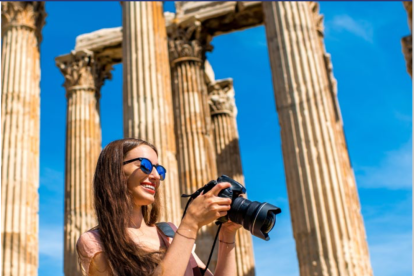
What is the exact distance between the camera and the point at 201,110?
75.4 ft

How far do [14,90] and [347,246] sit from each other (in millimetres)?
13806

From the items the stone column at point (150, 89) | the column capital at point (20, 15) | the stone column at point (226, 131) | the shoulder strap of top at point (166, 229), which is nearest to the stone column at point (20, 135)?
the column capital at point (20, 15)

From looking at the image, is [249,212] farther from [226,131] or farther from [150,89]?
[226,131]

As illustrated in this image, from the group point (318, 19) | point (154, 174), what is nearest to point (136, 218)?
point (154, 174)

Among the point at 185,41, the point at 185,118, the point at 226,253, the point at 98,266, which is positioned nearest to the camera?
the point at 98,266

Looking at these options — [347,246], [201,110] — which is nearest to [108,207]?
[347,246]

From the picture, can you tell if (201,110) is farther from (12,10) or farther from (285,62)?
(12,10)

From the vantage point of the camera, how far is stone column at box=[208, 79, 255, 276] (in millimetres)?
26844

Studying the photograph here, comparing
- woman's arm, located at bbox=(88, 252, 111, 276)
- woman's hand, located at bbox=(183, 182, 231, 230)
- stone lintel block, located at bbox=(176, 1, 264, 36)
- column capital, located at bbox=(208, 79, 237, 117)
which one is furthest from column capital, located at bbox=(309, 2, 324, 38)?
woman's arm, located at bbox=(88, 252, 111, 276)

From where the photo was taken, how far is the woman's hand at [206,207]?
2.89 m

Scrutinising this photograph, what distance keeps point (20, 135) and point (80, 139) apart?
5.65 metres

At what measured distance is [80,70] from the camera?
85.9ft

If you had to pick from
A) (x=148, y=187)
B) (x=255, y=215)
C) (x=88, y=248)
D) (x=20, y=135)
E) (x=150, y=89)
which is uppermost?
(x=150, y=89)

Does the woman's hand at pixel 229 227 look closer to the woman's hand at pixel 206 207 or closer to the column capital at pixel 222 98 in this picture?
the woman's hand at pixel 206 207
